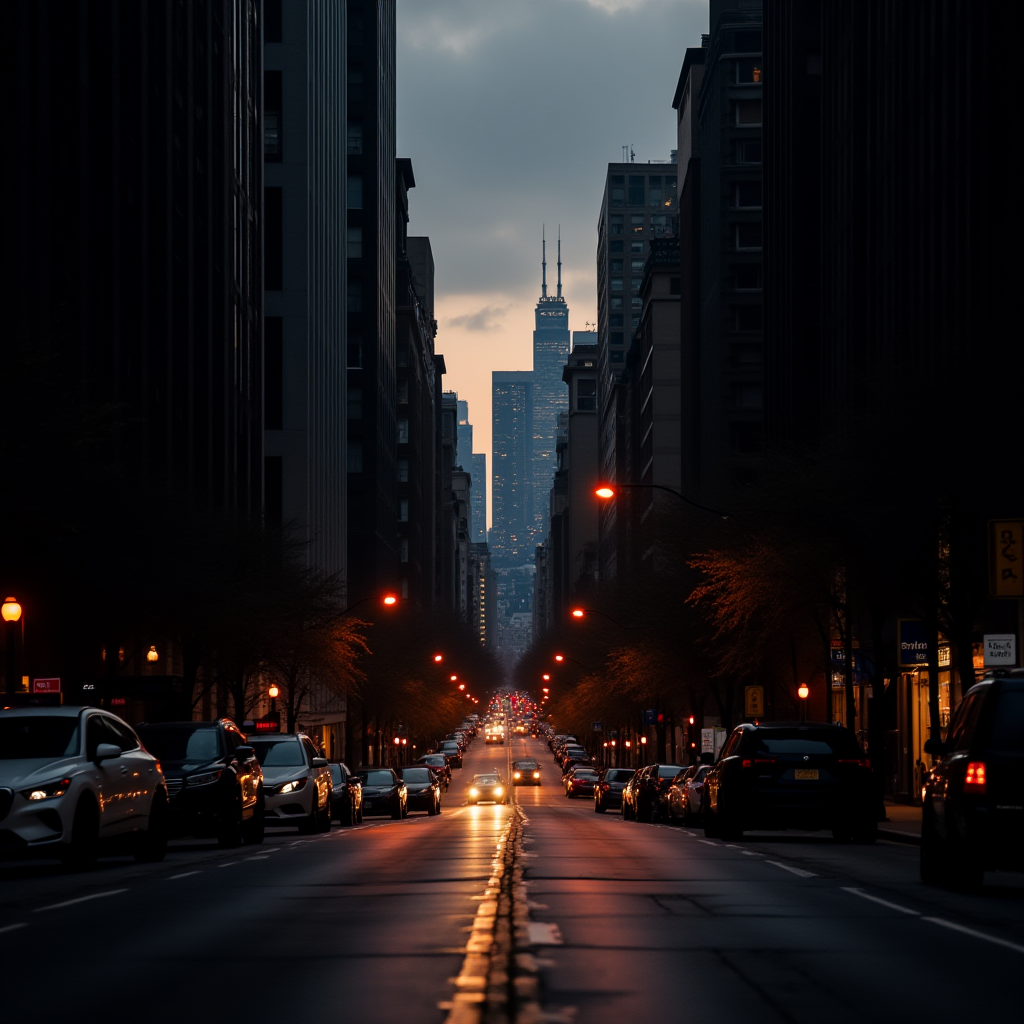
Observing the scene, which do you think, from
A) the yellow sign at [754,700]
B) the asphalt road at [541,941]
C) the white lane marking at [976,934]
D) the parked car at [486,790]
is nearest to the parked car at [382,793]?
the yellow sign at [754,700]

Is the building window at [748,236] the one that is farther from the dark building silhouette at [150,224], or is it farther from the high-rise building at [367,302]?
the dark building silhouette at [150,224]

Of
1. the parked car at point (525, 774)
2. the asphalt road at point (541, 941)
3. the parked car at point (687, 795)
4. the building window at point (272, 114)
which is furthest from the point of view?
the parked car at point (525, 774)

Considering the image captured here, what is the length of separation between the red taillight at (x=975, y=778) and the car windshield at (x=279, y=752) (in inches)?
771

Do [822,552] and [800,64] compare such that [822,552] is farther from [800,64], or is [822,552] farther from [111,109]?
[800,64]

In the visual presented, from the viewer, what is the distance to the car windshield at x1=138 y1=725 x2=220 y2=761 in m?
25.9

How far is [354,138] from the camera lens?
12975 centimetres

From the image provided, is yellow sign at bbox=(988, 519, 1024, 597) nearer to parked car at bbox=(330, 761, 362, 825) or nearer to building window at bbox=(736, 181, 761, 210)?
parked car at bbox=(330, 761, 362, 825)

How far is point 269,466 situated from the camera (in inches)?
3492

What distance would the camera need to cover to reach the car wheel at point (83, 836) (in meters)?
18.3

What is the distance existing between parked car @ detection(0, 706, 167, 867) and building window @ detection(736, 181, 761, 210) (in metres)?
91.6

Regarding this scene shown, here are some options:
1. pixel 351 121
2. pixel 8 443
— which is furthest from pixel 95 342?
pixel 351 121

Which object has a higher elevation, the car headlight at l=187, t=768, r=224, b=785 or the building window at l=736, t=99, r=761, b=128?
the building window at l=736, t=99, r=761, b=128

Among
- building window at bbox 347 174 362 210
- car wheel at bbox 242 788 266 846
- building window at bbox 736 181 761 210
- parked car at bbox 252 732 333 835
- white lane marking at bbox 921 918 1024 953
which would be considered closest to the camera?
white lane marking at bbox 921 918 1024 953

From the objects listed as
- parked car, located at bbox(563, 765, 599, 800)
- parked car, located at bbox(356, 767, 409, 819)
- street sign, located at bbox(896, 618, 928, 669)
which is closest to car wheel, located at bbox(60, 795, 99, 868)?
street sign, located at bbox(896, 618, 928, 669)
